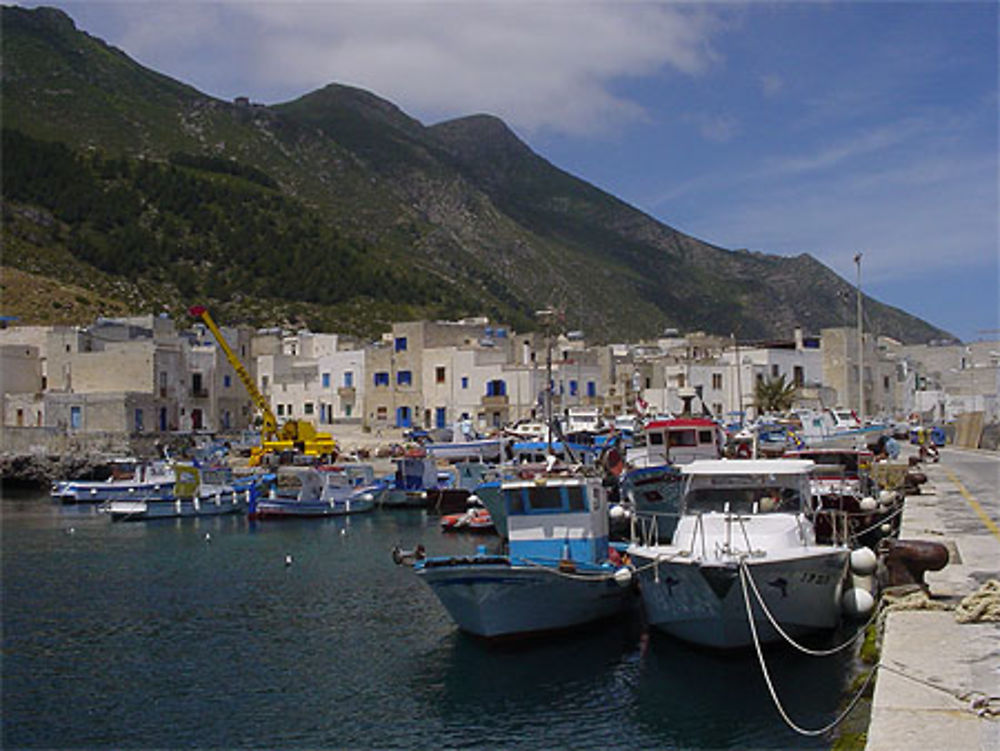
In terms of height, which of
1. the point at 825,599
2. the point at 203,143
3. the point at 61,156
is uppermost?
the point at 203,143

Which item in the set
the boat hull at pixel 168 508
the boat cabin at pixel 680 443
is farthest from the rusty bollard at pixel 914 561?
the boat hull at pixel 168 508

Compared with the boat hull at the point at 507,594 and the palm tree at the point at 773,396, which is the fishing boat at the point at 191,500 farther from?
the palm tree at the point at 773,396

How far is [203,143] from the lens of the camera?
15950 cm

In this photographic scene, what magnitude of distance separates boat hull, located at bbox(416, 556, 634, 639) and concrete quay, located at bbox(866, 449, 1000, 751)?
6.14 meters

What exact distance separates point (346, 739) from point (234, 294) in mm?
100786

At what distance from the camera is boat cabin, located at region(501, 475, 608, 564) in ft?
66.0

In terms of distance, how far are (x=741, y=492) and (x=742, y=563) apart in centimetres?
320

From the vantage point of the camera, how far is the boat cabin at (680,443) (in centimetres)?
2820

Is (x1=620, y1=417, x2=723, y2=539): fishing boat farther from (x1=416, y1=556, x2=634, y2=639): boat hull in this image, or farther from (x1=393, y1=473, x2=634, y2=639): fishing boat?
(x1=416, y1=556, x2=634, y2=639): boat hull

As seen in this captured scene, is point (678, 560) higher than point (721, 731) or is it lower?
higher

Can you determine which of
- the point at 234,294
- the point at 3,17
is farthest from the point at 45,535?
the point at 3,17

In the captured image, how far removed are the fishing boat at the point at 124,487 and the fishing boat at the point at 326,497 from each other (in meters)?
5.72

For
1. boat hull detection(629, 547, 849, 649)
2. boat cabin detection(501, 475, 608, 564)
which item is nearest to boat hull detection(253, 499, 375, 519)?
boat cabin detection(501, 475, 608, 564)

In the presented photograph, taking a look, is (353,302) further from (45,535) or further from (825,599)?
(825,599)
